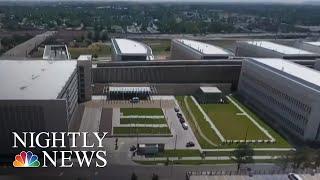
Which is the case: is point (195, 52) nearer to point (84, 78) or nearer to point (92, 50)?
point (84, 78)

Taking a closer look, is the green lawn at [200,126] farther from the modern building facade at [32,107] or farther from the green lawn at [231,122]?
the modern building facade at [32,107]

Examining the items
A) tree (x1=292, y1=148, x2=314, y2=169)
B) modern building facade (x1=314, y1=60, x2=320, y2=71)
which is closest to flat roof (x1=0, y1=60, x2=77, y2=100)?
tree (x1=292, y1=148, x2=314, y2=169)

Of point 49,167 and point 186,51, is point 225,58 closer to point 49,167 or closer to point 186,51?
point 186,51

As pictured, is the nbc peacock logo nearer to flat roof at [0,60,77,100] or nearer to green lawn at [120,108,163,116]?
flat roof at [0,60,77,100]

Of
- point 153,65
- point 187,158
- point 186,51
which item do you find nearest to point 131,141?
point 187,158

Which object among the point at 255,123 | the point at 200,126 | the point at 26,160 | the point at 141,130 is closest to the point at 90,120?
the point at 141,130

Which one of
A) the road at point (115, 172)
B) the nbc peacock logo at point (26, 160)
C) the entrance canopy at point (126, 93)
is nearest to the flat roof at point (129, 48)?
the entrance canopy at point (126, 93)
